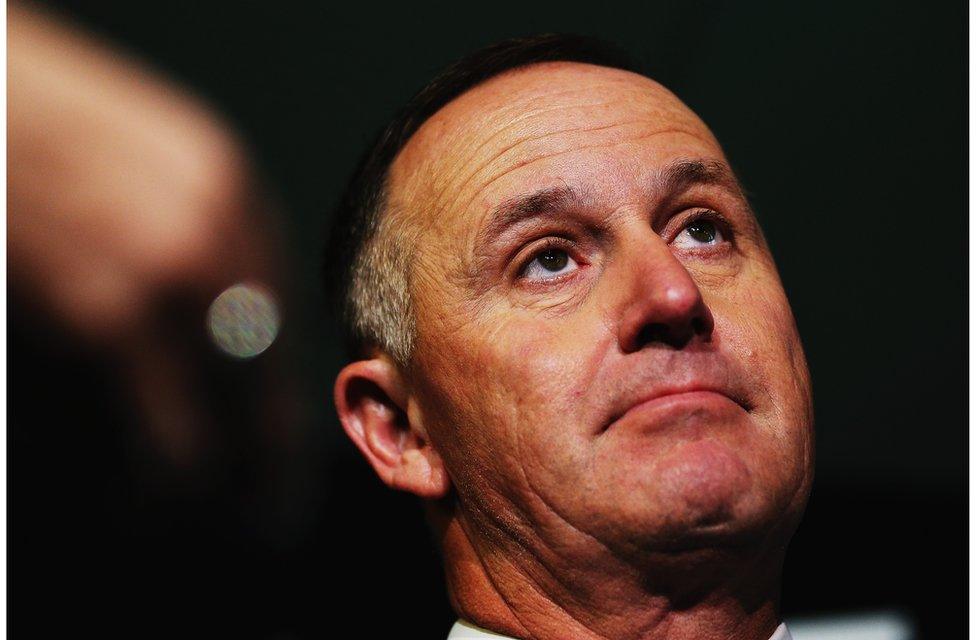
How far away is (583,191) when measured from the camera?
6.62 ft

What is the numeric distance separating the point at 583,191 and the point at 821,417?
2213mm

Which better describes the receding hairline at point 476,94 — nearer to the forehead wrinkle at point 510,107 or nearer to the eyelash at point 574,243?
Answer: the forehead wrinkle at point 510,107

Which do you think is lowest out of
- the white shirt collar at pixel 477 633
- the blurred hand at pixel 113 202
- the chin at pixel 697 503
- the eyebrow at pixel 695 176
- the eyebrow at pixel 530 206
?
the white shirt collar at pixel 477 633

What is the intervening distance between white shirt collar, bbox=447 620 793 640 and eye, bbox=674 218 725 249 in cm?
80

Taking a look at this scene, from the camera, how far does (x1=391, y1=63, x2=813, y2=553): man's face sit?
5.94 feet

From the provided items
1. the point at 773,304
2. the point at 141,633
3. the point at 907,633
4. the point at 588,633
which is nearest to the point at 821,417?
the point at 907,633

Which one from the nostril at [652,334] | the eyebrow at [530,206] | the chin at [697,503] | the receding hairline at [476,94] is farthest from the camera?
the receding hairline at [476,94]

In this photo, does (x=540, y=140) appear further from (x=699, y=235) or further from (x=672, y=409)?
(x=672, y=409)

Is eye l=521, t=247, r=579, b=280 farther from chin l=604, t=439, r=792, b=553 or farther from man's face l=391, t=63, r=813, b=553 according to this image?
chin l=604, t=439, r=792, b=553

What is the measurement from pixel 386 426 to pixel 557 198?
664mm

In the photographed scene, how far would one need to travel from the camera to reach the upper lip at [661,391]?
1.82 meters

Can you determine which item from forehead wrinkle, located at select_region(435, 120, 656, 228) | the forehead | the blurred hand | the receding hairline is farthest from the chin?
the blurred hand

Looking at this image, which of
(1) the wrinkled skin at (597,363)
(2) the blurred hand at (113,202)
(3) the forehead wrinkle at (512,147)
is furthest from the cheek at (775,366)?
(2) the blurred hand at (113,202)

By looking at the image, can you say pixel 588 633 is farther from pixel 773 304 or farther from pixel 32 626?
pixel 32 626
